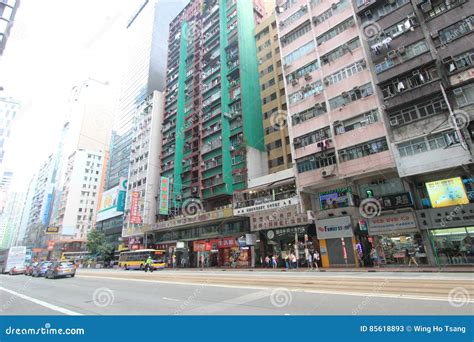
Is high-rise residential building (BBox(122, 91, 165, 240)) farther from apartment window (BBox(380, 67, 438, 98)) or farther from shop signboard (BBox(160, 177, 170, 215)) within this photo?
apartment window (BBox(380, 67, 438, 98))

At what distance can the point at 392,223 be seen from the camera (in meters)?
21.6

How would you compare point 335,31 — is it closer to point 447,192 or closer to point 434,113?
point 434,113

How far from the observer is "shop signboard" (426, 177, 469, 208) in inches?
746

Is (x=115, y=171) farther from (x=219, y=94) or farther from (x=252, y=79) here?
(x=252, y=79)

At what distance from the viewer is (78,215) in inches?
3524

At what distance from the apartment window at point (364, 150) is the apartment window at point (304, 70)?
34.8 ft

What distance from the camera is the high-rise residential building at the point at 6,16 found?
33.7 feet

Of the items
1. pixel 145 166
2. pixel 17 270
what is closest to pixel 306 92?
pixel 145 166

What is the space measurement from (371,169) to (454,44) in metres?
11.2

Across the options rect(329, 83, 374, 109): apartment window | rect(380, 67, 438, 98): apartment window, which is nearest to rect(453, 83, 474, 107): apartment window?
rect(380, 67, 438, 98): apartment window

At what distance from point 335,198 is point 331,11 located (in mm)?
20569

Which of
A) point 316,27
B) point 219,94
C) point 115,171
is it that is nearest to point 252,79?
point 219,94

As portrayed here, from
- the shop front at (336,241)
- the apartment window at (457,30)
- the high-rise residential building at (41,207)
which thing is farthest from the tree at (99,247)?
the apartment window at (457,30)

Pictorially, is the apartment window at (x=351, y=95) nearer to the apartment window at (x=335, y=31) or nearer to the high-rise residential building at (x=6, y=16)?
the apartment window at (x=335, y=31)
